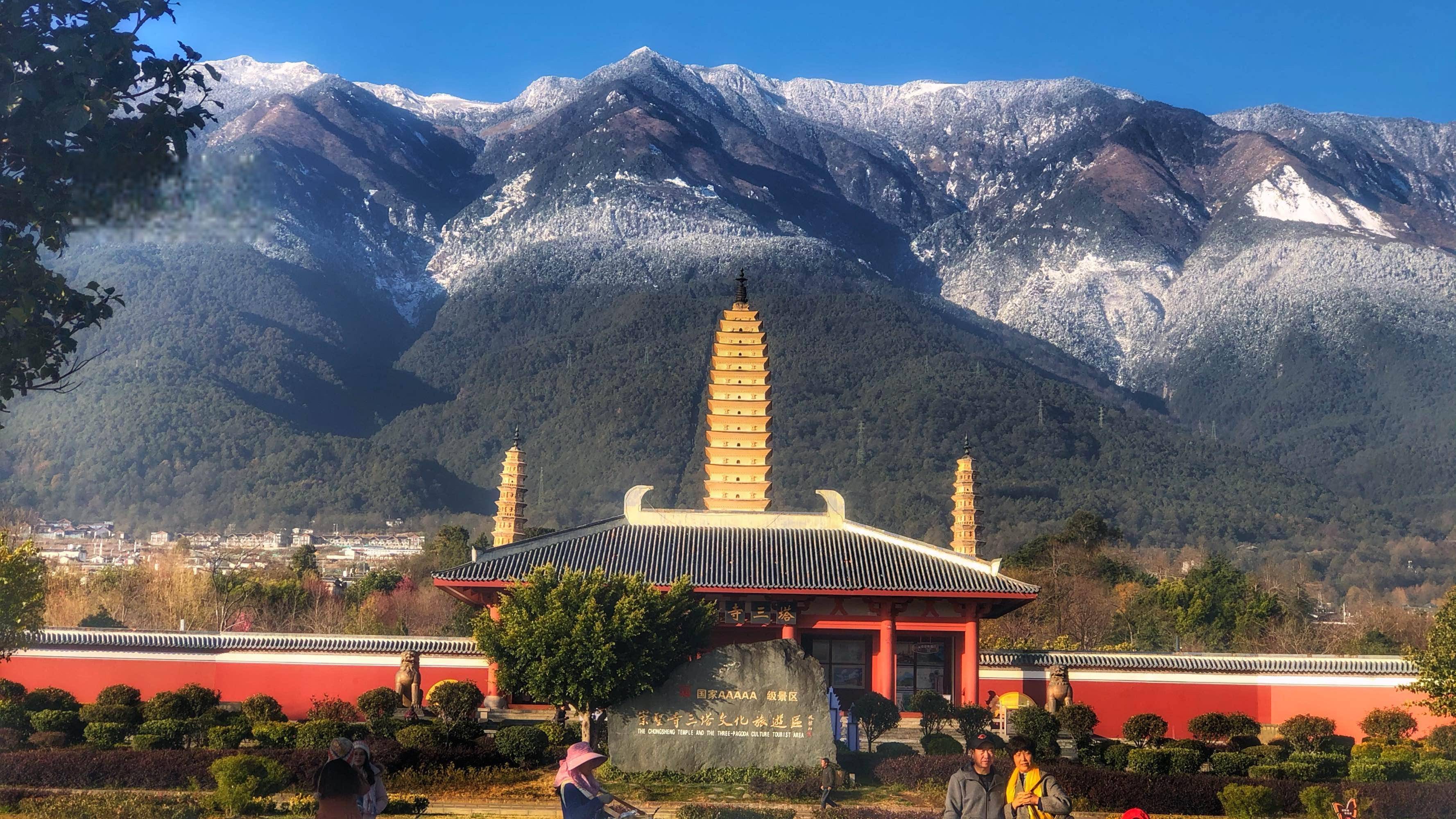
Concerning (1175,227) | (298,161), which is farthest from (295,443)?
(1175,227)

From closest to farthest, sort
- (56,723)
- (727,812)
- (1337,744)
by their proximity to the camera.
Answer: (727,812) < (56,723) < (1337,744)

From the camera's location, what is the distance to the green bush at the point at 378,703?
25297 mm

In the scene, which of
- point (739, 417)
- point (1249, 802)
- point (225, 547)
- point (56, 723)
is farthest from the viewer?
point (225, 547)

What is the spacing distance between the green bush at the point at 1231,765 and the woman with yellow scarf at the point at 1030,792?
12.6m

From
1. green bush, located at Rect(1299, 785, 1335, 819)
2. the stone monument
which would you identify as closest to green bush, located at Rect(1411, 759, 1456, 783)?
green bush, located at Rect(1299, 785, 1335, 819)

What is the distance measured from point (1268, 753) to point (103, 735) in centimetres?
1774

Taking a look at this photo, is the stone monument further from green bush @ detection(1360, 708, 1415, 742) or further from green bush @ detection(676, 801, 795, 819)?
green bush @ detection(1360, 708, 1415, 742)

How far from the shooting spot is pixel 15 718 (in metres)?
23.1

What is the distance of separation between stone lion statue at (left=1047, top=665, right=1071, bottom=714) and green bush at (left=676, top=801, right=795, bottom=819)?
42.6 feet

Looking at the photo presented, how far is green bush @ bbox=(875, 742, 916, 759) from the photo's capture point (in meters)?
22.8

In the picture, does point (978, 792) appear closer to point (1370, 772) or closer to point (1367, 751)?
point (1370, 772)

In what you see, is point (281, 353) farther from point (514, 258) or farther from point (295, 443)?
point (514, 258)

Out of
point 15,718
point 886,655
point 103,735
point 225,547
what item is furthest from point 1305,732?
point 225,547

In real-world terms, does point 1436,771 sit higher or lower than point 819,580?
lower
